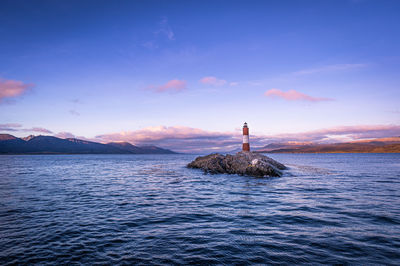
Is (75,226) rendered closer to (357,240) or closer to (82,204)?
(82,204)

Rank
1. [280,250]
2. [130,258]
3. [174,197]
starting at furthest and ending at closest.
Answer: [174,197]
[280,250]
[130,258]

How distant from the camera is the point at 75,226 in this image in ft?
29.4

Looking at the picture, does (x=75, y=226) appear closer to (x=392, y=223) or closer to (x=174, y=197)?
(x=174, y=197)

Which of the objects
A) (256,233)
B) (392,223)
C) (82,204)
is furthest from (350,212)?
(82,204)

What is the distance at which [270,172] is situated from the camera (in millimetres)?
26703

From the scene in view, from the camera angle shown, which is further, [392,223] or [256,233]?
[392,223]

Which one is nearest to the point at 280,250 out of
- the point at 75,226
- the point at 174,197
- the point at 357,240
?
the point at 357,240

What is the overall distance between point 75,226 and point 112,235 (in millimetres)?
2291

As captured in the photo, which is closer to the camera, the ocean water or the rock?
the ocean water

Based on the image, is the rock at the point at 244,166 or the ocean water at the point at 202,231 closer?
the ocean water at the point at 202,231

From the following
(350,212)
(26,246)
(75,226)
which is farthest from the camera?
(350,212)

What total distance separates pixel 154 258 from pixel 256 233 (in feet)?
12.7

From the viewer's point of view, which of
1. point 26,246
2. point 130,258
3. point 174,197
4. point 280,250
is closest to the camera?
point 130,258

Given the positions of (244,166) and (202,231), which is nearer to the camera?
(202,231)
